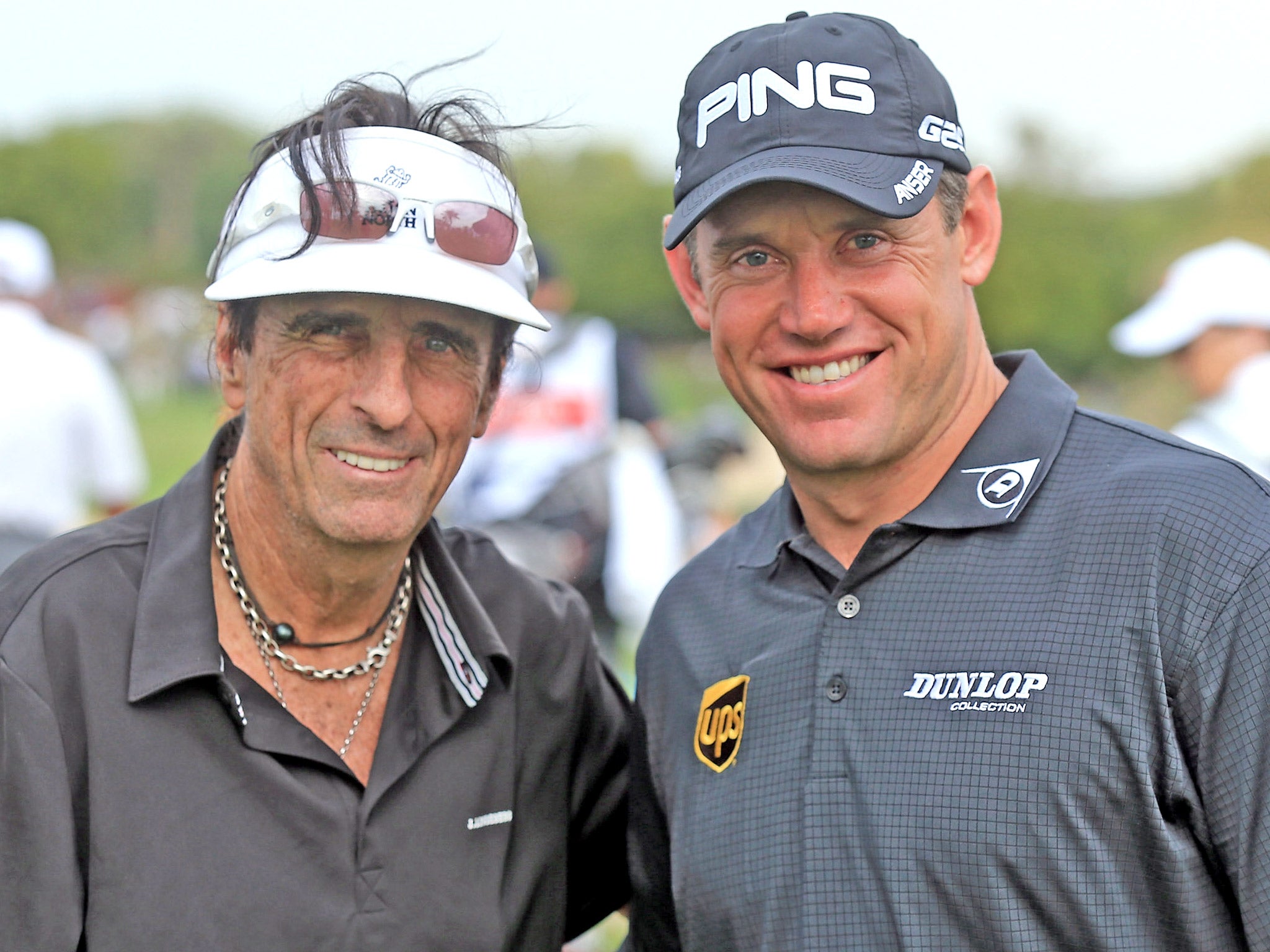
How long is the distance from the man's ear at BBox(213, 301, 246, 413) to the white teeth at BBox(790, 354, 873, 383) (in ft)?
3.63

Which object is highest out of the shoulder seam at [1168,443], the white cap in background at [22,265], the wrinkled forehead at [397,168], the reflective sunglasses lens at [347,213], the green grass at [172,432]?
the green grass at [172,432]

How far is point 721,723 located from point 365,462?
0.83m

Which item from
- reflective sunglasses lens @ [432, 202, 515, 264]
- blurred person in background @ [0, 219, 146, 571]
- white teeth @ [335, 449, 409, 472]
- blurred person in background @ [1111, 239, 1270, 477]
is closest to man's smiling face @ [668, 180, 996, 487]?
reflective sunglasses lens @ [432, 202, 515, 264]

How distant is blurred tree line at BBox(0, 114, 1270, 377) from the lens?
32219 mm

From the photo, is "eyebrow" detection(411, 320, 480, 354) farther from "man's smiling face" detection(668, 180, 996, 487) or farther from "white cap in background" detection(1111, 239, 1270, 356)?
"white cap in background" detection(1111, 239, 1270, 356)

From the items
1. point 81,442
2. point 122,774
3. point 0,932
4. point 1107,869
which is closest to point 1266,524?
point 1107,869

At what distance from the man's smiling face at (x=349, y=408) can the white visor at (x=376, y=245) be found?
0.23 ft

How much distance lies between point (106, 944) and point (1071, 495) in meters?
1.75

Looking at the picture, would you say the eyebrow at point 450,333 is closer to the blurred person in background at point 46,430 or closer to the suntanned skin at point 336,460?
the suntanned skin at point 336,460

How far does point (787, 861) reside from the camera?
230cm

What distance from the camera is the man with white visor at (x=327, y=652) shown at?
7.54 feet

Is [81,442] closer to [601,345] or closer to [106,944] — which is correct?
[601,345]

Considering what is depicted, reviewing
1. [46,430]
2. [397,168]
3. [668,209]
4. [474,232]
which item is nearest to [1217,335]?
[474,232]

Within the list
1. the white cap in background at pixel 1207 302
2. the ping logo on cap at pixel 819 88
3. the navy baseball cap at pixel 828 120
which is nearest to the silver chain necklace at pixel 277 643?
the navy baseball cap at pixel 828 120
